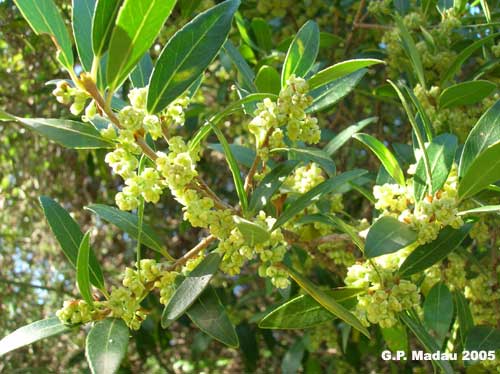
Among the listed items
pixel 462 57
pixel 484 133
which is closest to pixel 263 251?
pixel 484 133

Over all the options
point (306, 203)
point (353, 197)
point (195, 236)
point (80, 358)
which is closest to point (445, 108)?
point (306, 203)

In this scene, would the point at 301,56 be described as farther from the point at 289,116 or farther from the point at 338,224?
the point at 338,224

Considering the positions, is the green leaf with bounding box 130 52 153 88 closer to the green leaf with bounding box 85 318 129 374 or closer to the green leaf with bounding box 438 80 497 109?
the green leaf with bounding box 85 318 129 374

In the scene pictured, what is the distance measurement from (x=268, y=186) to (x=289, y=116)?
184mm

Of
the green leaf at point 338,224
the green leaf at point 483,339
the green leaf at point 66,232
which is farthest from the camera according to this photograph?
the green leaf at point 483,339

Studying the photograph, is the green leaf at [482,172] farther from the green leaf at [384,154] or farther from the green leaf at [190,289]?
the green leaf at [190,289]

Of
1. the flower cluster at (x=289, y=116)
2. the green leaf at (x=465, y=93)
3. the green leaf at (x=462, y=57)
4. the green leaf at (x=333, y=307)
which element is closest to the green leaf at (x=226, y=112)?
the flower cluster at (x=289, y=116)

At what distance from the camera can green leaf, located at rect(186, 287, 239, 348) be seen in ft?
4.43

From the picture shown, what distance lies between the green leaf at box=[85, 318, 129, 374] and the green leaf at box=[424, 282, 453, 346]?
0.85 meters

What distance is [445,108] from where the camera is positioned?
1942 mm

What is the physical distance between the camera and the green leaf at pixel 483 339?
1717mm

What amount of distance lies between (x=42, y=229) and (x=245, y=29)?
214 centimetres

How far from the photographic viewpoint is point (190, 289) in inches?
53.1

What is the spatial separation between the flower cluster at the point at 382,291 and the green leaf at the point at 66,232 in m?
0.59
